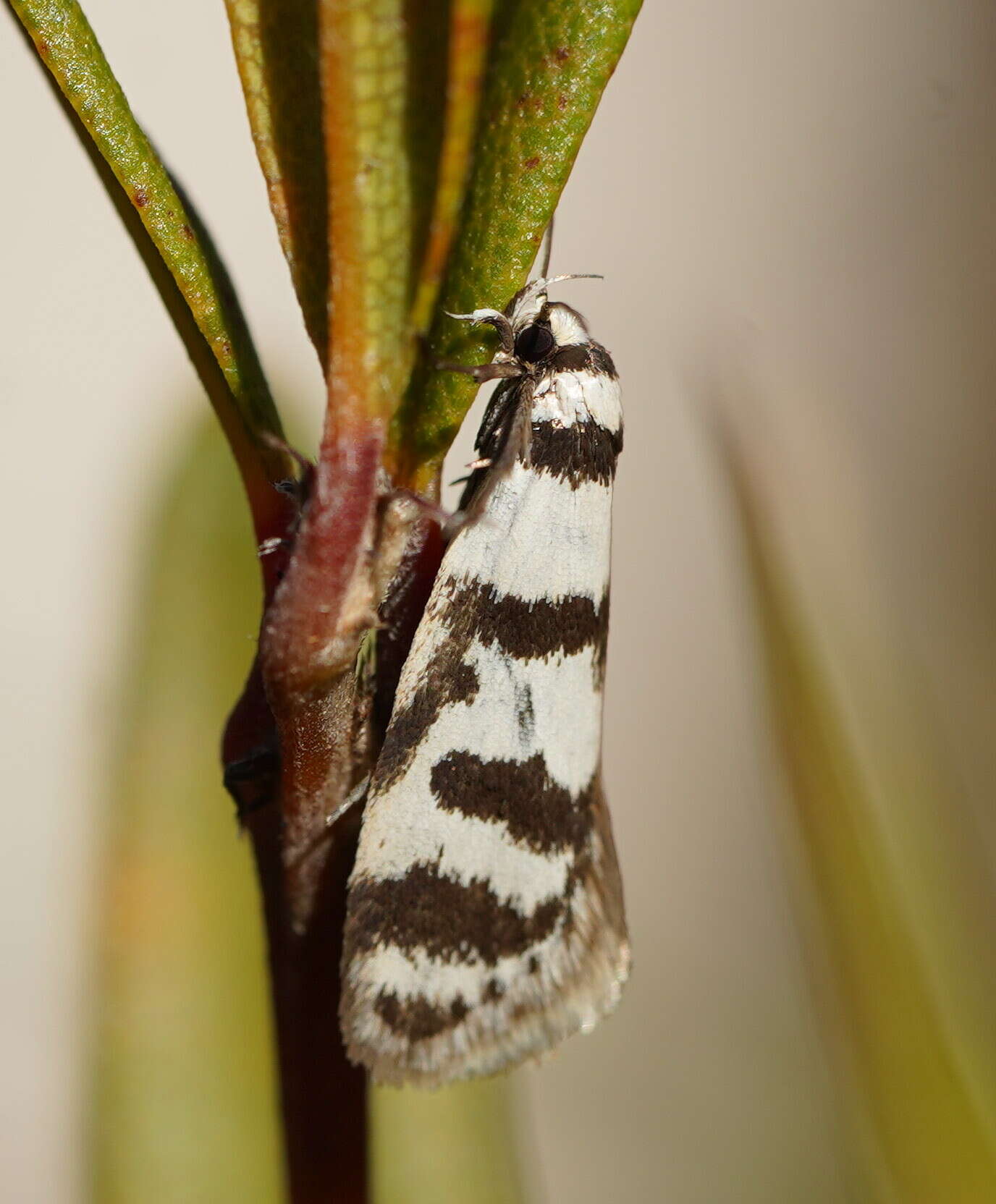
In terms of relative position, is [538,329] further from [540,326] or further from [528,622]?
[528,622]

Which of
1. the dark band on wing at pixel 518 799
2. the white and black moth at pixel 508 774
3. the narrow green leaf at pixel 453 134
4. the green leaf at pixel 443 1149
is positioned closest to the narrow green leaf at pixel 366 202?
the narrow green leaf at pixel 453 134

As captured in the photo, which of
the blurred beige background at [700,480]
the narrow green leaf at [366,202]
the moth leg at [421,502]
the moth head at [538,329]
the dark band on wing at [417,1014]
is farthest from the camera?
the blurred beige background at [700,480]

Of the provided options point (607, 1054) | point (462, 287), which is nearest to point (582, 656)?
point (462, 287)

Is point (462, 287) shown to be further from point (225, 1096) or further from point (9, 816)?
point (9, 816)

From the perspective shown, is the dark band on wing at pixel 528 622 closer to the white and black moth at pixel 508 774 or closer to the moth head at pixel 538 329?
the white and black moth at pixel 508 774

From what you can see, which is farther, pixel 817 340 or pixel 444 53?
pixel 817 340
